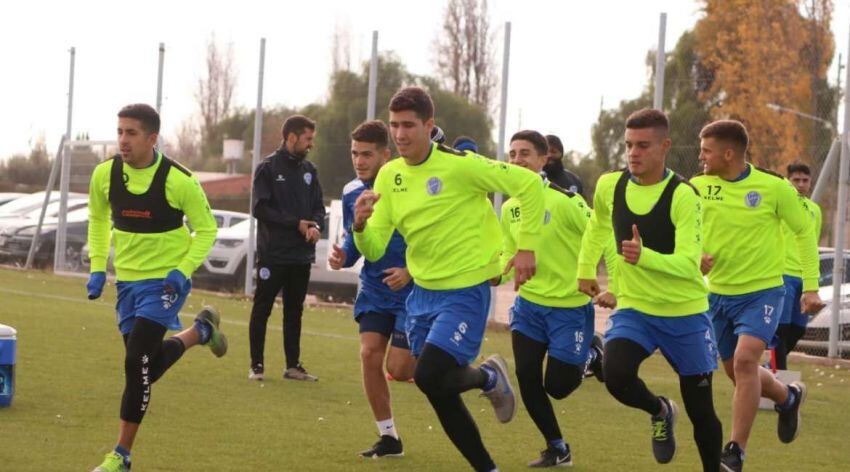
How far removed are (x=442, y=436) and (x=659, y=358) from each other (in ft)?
24.2

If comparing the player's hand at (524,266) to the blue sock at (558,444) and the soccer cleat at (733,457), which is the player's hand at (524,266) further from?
the soccer cleat at (733,457)

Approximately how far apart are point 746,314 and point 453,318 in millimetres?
2298

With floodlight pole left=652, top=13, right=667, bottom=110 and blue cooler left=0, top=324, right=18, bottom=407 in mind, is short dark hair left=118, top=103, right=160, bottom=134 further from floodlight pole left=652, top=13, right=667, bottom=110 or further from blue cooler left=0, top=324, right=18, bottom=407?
floodlight pole left=652, top=13, right=667, bottom=110

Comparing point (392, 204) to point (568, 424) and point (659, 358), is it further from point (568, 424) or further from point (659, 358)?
point (659, 358)

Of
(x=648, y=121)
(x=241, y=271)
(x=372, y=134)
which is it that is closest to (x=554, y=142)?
(x=372, y=134)

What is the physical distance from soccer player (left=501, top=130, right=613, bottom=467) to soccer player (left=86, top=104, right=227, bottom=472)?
1.81 metres

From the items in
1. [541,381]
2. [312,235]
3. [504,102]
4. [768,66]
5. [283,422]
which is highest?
[768,66]

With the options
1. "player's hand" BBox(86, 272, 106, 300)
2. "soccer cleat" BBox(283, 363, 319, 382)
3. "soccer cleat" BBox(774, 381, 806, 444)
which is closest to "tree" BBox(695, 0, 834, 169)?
"soccer cleat" BBox(283, 363, 319, 382)

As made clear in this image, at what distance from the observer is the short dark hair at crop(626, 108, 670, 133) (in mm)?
7707

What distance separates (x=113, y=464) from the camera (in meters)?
7.47

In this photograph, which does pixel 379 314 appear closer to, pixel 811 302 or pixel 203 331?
pixel 203 331

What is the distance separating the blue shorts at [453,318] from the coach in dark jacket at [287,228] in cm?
496

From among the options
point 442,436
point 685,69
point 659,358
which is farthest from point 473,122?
point 442,436

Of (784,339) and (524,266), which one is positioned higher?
(524,266)
